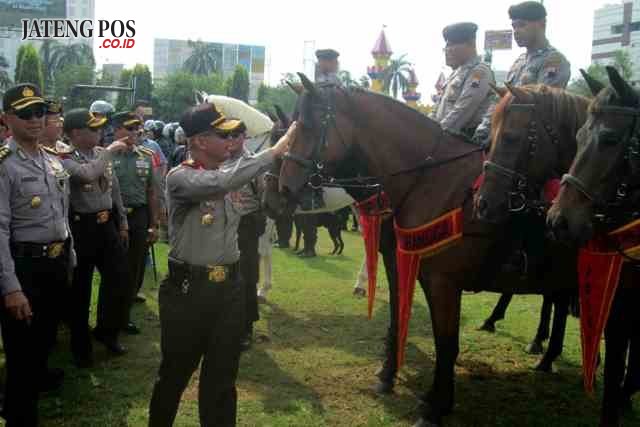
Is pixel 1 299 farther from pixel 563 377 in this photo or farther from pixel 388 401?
pixel 563 377

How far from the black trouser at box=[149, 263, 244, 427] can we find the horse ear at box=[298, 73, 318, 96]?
1.54 m

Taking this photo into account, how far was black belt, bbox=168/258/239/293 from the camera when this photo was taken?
3.54m

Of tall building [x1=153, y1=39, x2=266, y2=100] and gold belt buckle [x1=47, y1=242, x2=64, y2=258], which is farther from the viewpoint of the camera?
tall building [x1=153, y1=39, x2=266, y2=100]

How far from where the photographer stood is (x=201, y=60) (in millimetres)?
101438

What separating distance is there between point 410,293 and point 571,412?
5.71ft

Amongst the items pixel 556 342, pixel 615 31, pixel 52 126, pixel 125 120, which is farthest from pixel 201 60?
pixel 556 342

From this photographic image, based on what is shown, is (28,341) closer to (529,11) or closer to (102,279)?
(102,279)

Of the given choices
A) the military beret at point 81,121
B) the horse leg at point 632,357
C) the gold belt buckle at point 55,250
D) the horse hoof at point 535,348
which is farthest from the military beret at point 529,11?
the gold belt buckle at point 55,250

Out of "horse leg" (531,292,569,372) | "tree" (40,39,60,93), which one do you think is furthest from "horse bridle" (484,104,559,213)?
"tree" (40,39,60,93)

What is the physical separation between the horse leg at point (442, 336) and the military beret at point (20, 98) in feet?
9.60

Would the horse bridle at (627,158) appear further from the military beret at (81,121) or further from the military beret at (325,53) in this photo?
the military beret at (81,121)

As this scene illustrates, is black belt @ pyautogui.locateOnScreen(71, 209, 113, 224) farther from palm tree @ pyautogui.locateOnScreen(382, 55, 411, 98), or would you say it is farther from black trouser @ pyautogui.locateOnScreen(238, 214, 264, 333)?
palm tree @ pyautogui.locateOnScreen(382, 55, 411, 98)

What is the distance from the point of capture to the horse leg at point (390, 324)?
5398 mm

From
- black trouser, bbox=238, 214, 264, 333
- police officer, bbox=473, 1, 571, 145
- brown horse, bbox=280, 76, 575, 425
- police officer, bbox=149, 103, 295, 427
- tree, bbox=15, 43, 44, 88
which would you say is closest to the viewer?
police officer, bbox=149, 103, 295, 427
